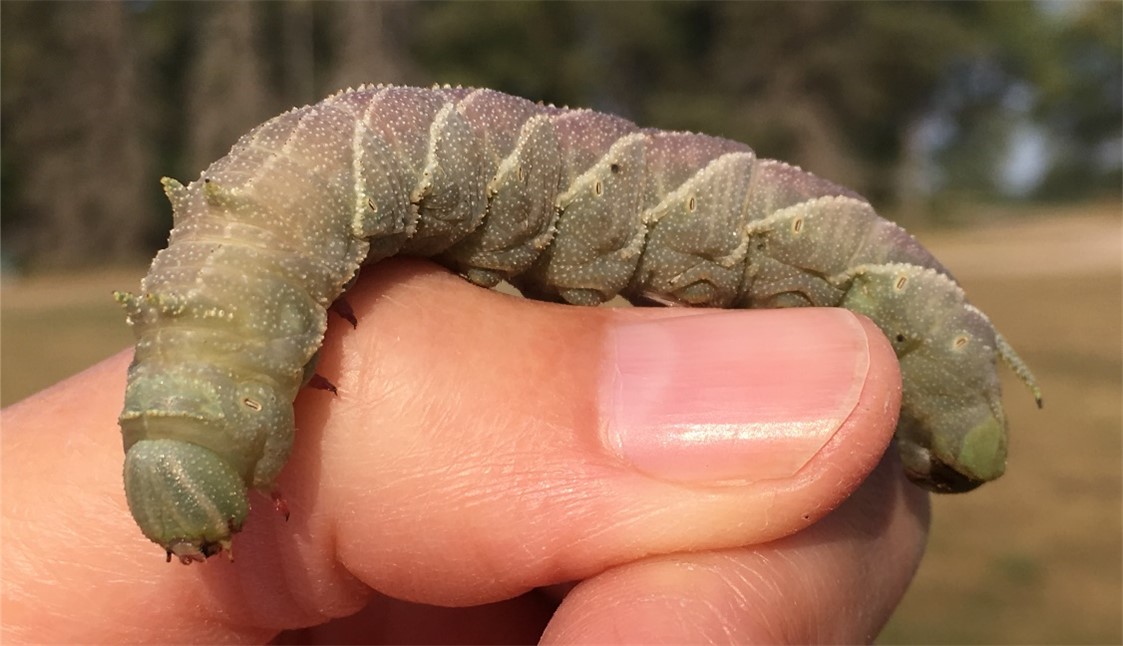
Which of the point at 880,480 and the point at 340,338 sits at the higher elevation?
the point at 340,338

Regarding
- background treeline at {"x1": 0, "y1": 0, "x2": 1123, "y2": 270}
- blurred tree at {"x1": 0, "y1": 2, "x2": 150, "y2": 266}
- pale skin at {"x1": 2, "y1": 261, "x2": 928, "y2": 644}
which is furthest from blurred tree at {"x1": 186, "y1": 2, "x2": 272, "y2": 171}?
pale skin at {"x1": 2, "y1": 261, "x2": 928, "y2": 644}

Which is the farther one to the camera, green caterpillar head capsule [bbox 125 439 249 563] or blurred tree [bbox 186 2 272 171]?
blurred tree [bbox 186 2 272 171]

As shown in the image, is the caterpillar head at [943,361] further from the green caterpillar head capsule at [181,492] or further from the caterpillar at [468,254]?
the green caterpillar head capsule at [181,492]

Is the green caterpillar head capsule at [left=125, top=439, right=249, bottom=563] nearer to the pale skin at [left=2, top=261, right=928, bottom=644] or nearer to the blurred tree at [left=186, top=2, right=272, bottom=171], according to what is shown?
the pale skin at [left=2, top=261, right=928, bottom=644]

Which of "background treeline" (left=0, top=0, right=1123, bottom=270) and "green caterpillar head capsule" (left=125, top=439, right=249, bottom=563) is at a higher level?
"green caterpillar head capsule" (left=125, top=439, right=249, bottom=563)

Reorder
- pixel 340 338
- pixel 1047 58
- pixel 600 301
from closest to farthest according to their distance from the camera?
pixel 340 338 → pixel 600 301 → pixel 1047 58

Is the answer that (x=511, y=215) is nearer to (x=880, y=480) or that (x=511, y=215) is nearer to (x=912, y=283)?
(x=912, y=283)

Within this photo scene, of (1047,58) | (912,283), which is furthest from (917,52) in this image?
(912,283)

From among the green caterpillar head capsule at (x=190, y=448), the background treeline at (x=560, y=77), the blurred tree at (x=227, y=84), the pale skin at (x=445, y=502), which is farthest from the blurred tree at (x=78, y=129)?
the green caterpillar head capsule at (x=190, y=448)
